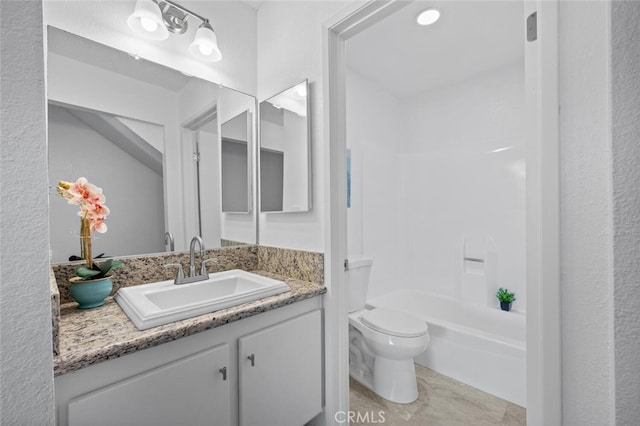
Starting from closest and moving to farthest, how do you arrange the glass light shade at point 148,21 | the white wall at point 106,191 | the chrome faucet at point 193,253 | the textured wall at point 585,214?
the textured wall at point 585,214
the white wall at point 106,191
the glass light shade at point 148,21
the chrome faucet at point 193,253

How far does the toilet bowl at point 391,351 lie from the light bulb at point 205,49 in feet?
6.30

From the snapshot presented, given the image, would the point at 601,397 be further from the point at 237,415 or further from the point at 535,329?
the point at 237,415

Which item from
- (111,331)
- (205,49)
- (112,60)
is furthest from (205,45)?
(111,331)

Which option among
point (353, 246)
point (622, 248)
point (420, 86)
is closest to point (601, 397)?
point (622, 248)

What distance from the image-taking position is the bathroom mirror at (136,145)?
3.81ft

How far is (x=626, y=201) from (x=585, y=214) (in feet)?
0.41

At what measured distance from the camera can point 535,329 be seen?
2.63 ft

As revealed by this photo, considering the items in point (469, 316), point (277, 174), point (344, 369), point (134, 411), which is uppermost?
point (277, 174)

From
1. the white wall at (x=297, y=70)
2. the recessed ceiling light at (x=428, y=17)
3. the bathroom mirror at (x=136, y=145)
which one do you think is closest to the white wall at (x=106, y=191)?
the bathroom mirror at (x=136, y=145)

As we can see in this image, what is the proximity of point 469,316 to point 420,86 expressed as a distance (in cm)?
223

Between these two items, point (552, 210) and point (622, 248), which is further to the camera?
point (552, 210)

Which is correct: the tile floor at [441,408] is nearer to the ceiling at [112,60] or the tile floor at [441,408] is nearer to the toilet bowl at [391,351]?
the toilet bowl at [391,351]

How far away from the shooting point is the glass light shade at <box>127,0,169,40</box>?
1.25m

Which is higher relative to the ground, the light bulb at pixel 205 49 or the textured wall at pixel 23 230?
the light bulb at pixel 205 49
